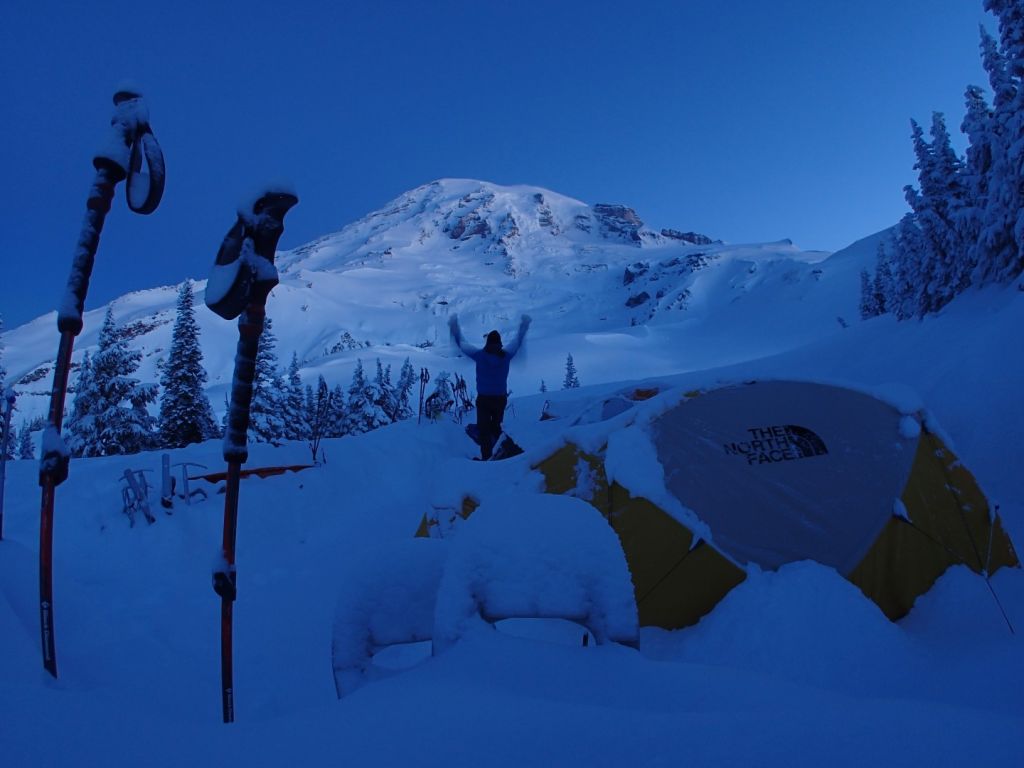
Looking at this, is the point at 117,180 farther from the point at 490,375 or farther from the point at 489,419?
the point at 489,419

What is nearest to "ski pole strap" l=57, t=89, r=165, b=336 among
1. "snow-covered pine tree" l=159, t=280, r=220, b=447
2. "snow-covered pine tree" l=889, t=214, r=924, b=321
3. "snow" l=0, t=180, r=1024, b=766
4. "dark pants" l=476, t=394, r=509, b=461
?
"snow" l=0, t=180, r=1024, b=766

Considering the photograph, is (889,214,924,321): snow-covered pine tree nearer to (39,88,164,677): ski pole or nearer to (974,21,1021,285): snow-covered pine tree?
(974,21,1021,285): snow-covered pine tree

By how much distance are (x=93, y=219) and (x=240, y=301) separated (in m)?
1.03

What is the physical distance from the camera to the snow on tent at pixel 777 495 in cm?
352

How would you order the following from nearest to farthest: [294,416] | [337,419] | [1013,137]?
[1013,137] < [294,416] < [337,419]

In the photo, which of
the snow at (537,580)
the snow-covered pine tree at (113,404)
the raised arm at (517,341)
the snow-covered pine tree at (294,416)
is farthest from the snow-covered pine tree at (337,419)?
the snow at (537,580)

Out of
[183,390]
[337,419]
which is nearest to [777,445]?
[183,390]

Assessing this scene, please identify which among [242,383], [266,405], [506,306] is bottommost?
[242,383]

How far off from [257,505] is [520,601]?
6.45m

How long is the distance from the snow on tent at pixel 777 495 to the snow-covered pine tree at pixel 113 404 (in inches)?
934

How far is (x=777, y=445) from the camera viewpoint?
390 cm

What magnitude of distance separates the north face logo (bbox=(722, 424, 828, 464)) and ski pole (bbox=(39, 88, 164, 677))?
380 cm

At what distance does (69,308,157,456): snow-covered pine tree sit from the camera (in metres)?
21.1

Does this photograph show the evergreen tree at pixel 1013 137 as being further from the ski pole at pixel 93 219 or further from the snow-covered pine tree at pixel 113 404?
the snow-covered pine tree at pixel 113 404
